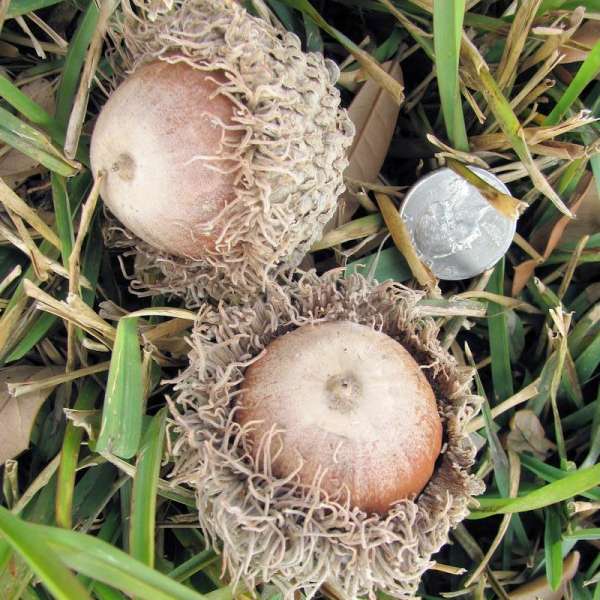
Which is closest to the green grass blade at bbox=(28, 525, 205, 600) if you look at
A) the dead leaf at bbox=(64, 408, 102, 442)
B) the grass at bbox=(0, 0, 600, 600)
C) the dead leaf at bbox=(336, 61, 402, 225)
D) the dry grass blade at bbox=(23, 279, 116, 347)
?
the grass at bbox=(0, 0, 600, 600)

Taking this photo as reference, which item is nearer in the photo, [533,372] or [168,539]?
[168,539]

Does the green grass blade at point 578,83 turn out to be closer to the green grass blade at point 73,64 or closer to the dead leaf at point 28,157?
the green grass blade at point 73,64

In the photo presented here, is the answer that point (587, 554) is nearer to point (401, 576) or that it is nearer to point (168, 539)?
point (401, 576)

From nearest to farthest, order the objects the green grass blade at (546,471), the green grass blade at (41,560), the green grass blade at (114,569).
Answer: the green grass blade at (41,560) < the green grass blade at (114,569) < the green grass blade at (546,471)

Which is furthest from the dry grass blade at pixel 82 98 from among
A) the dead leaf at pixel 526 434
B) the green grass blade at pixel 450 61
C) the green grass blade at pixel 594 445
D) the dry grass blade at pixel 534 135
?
the green grass blade at pixel 594 445

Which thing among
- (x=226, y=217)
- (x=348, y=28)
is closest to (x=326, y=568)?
(x=226, y=217)
